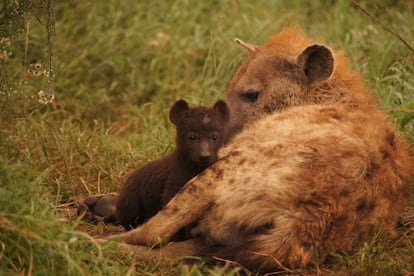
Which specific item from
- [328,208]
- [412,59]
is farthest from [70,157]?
[412,59]

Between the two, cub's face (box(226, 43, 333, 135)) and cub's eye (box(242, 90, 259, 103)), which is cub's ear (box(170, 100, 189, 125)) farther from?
cub's eye (box(242, 90, 259, 103))

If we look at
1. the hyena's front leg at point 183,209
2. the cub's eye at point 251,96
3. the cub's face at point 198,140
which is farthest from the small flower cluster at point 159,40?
the hyena's front leg at point 183,209

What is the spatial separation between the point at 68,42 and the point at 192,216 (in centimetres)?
397

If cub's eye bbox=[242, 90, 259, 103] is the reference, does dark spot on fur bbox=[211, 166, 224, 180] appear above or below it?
below

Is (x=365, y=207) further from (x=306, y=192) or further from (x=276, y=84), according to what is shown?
(x=276, y=84)

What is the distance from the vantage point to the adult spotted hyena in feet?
13.6

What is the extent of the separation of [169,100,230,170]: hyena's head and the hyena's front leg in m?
0.17

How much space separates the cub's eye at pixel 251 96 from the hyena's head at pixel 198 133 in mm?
654

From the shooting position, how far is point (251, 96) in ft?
18.1

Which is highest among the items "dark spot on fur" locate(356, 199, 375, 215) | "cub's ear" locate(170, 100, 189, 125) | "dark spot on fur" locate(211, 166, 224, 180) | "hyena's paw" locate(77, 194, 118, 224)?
"cub's ear" locate(170, 100, 189, 125)

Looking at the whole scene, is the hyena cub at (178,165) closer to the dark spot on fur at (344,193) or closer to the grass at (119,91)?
the grass at (119,91)

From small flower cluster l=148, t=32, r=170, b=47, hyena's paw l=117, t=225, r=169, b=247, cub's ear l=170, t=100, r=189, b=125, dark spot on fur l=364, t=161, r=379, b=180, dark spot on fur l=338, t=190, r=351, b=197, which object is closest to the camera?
dark spot on fur l=338, t=190, r=351, b=197

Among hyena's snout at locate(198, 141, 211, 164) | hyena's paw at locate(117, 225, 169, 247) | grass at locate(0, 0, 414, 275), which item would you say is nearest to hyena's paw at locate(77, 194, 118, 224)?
grass at locate(0, 0, 414, 275)

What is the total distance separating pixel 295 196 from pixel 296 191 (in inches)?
1.1
